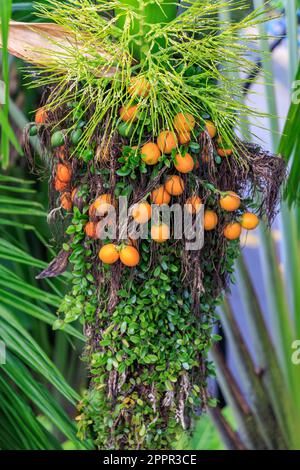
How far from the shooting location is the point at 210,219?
0.76 meters

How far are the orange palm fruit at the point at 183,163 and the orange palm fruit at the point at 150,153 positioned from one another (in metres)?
0.02

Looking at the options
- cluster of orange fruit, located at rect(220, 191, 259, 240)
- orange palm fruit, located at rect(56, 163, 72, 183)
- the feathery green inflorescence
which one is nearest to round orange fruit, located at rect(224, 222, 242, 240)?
cluster of orange fruit, located at rect(220, 191, 259, 240)

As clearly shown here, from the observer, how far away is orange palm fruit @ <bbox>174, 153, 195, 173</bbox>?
73cm

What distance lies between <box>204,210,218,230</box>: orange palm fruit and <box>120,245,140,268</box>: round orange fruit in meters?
0.09

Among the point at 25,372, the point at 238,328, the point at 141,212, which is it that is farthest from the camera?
the point at 238,328

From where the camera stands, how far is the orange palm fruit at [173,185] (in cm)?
74

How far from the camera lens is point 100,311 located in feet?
2.68

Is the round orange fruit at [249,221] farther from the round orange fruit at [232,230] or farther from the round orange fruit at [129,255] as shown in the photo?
the round orange fruit at [129,255]

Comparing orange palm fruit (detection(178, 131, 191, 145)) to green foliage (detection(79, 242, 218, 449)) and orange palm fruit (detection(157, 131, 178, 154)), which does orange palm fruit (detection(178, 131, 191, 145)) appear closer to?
orange palm fruit (detection(157, 131, 178, 154))

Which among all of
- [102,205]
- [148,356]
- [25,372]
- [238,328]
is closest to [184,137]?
[102,205]

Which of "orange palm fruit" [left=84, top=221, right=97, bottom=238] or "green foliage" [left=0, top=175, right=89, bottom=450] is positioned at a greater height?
"orange palm fruit" [left=84, top=221, right=97, bottom=238]

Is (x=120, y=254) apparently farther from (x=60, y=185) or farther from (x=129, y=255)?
(x=60, y=185)

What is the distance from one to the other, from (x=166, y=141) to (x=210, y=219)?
11 cm

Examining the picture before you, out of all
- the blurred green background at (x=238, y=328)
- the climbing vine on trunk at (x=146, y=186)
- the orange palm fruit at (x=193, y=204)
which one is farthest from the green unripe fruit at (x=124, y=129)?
the blurred green background at (x=238, y=328)
